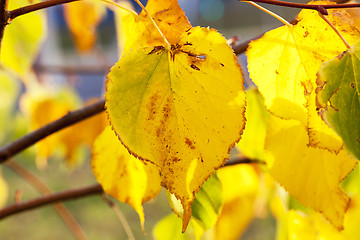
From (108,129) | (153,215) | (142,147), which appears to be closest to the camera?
(142,147)

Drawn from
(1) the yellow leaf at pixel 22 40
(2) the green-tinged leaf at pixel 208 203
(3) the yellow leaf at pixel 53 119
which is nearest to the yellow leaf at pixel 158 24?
(2) the green-tinged leaf at pixel 208 203

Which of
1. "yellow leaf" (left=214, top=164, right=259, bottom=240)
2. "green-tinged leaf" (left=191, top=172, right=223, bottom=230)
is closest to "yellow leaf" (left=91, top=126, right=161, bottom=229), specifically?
"green-tinged leaf" (left=191, top=172, right=223, bottom=230)

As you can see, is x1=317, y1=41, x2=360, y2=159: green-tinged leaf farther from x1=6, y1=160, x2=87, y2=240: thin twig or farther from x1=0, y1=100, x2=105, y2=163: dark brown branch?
x1=6, y1=160, x2=87, y2=240: thin twig

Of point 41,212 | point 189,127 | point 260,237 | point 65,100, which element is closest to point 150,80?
point 189,127

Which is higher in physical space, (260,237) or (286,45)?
(286,45)

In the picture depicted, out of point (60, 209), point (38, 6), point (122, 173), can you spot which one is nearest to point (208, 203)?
point (122, 173)

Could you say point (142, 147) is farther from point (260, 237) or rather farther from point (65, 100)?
point (260, 237)

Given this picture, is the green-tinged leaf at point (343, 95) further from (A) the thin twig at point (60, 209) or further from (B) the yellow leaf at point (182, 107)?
(A) the thin twig at point (60, 209)
